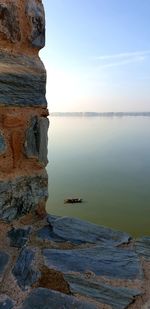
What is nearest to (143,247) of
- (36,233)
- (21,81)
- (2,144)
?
(36,233)

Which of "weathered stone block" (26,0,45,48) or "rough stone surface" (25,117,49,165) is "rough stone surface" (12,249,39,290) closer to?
"rough stone surface" (25,117,49,165)

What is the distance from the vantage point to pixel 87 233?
2459mm

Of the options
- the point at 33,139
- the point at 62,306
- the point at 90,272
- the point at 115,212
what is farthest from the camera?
the point at 115,212

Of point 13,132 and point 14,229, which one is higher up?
point 13,132

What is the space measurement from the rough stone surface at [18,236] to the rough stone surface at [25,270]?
11cm

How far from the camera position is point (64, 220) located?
8.76 feet

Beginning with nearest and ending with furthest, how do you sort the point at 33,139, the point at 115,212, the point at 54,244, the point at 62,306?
the point at 62,306 < the point at 54,244 < the point at 33,139 < the point at 115,212

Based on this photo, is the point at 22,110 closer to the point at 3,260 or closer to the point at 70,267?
the point at 3,260

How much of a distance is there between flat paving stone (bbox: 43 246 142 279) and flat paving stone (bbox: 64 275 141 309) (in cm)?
9

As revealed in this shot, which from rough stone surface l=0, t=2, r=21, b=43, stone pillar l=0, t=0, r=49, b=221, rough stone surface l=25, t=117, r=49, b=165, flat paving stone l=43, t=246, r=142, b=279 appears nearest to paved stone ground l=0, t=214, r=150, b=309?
flat paving stone l=43, t=246, r=142, b=279

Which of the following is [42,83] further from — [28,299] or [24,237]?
[28,299]

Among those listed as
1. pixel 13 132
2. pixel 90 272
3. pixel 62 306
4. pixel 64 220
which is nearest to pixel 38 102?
pixel 13 132

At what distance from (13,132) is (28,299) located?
3.61ft

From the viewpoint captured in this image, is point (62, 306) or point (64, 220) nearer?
point (62, 306)
